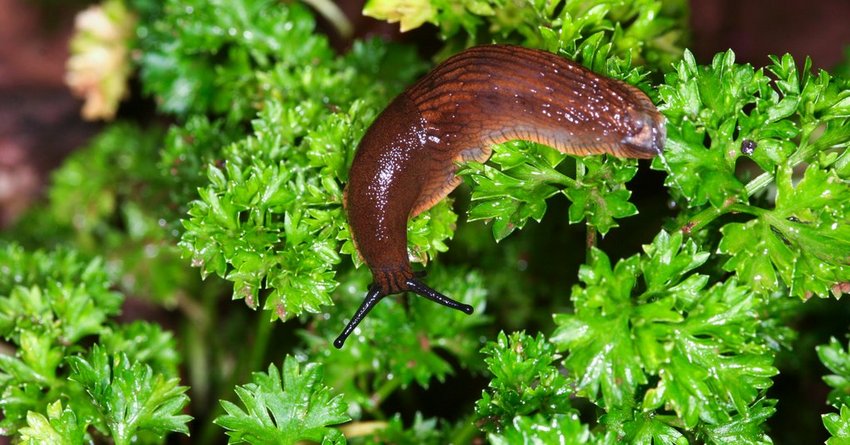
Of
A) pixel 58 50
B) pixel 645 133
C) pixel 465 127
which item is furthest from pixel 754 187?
pixel 58 50

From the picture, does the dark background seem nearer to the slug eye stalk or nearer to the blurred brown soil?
the blurred brown soil

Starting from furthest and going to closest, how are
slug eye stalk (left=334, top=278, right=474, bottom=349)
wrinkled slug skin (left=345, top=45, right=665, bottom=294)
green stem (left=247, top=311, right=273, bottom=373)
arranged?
green stem (left=247, top=311, right=273, bottom=373)
slug eye stalk (left=334, top=278, right=474, bottom=349)
wrinkled slug skin (left=345, top=45, right=665, bottom=294)

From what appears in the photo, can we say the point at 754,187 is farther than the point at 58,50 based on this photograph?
No

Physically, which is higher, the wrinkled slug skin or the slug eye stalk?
the wrinkled slug skin

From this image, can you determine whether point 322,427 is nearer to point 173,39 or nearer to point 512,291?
point 512,291

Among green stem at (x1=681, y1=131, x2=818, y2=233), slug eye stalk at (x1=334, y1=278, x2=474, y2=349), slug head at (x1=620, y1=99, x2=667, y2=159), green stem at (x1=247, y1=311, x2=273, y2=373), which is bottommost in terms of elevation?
green stem at (x1=247, y1=311, x2=273, y2=373)

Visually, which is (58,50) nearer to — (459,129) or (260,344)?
(260,344)

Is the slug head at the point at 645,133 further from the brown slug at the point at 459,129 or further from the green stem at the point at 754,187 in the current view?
the green stem at the point at 754,187

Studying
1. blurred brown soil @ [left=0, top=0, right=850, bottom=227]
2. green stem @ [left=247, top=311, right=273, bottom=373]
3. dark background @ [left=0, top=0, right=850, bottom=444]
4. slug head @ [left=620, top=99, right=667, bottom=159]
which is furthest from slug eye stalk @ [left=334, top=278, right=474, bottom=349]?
blurred brown soil @ [left=0, top=0, right=850, bottom=227]

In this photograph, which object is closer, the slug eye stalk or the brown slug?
the brown slug
